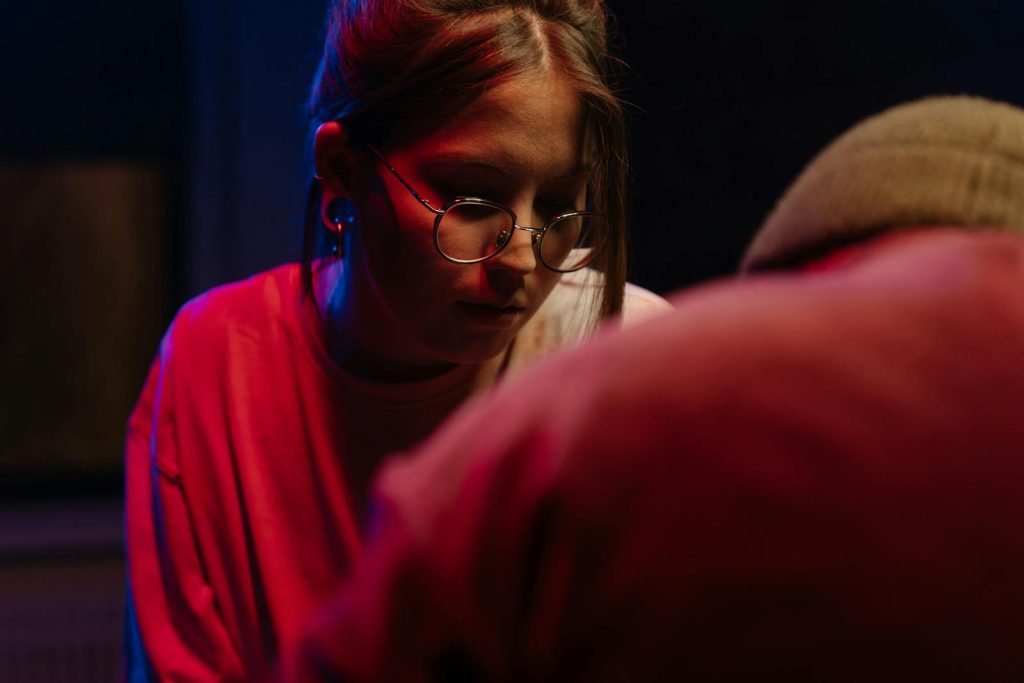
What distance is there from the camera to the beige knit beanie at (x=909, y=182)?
58cm

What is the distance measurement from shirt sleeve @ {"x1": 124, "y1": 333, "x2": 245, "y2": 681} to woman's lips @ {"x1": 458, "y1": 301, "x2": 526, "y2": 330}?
43cm

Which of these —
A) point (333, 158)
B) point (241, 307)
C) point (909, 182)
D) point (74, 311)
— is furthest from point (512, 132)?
point (74, 311)

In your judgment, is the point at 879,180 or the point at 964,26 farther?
the point at 964,26

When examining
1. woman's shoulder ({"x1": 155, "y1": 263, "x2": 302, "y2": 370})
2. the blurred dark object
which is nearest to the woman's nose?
woman's shoulder ({"x1": 155, "y1": 263, "x2": 302, "y2": 370})

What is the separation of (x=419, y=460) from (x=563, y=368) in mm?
80

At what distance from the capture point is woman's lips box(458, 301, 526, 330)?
1.21 meters

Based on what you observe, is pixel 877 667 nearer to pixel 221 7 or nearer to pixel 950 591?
pixel 950 591

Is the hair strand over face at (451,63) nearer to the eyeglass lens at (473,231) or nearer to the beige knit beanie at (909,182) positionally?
the eyeglass lens at (473,231)

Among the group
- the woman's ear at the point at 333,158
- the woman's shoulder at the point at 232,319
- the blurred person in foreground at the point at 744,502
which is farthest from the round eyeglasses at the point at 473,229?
the blurred person in foreground at the point at 744,502

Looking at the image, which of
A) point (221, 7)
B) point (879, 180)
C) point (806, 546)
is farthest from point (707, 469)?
point (221, 7)

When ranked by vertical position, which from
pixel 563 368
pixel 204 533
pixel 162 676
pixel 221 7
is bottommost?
pixel 162 676

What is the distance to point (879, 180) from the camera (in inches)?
23.6

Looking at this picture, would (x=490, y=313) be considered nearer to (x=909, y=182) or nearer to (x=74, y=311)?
(x=909, y=182)

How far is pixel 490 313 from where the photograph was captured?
1219 millimetres
